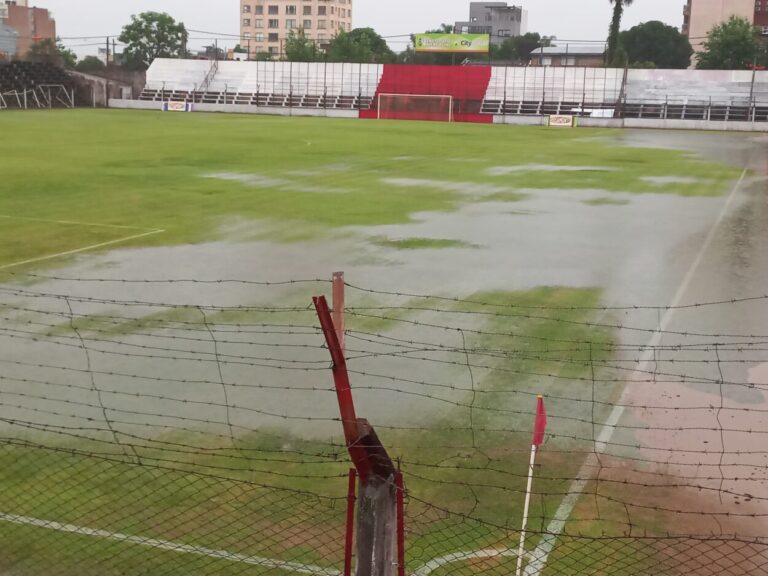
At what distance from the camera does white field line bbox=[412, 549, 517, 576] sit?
7484 millimetres

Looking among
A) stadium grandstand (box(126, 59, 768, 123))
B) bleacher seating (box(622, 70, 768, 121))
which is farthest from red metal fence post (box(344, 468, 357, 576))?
bleacher seating (box(622, 70, 768, 121))

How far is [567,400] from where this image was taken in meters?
11.4

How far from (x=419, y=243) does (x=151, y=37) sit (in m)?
122

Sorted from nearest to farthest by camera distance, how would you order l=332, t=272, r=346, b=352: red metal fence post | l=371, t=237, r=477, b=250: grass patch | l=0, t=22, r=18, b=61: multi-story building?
l=332, t=272, r=346, b=352: red metal fence post → l=371, t=237, r=477, b=250: grass patch → l=0, t=22, r=18, b=61: multi-story building

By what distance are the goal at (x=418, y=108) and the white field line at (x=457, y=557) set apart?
74.8 meters

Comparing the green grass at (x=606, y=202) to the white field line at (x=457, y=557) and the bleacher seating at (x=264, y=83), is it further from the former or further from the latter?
the bleacher seating at (x=264, y=83)

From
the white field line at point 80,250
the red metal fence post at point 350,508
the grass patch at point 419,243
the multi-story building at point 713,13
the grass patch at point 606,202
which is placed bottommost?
the white field line at point 80,250

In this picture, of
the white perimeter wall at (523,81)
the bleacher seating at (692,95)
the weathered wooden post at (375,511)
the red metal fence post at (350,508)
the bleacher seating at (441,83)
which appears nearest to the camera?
the weathered wooden post at (375,511)

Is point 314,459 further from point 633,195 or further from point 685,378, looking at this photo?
point 633,195

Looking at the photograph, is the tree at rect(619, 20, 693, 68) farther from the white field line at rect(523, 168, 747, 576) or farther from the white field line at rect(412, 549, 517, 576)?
the white field line at rect(412, 549, 517, 576)

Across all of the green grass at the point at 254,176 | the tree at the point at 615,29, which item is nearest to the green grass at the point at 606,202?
the green grass at the point at 254,176

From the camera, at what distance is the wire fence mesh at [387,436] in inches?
308

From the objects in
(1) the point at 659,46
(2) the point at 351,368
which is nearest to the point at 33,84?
(2) the point at 351,368

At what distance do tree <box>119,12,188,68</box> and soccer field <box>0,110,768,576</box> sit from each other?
110004 mm
